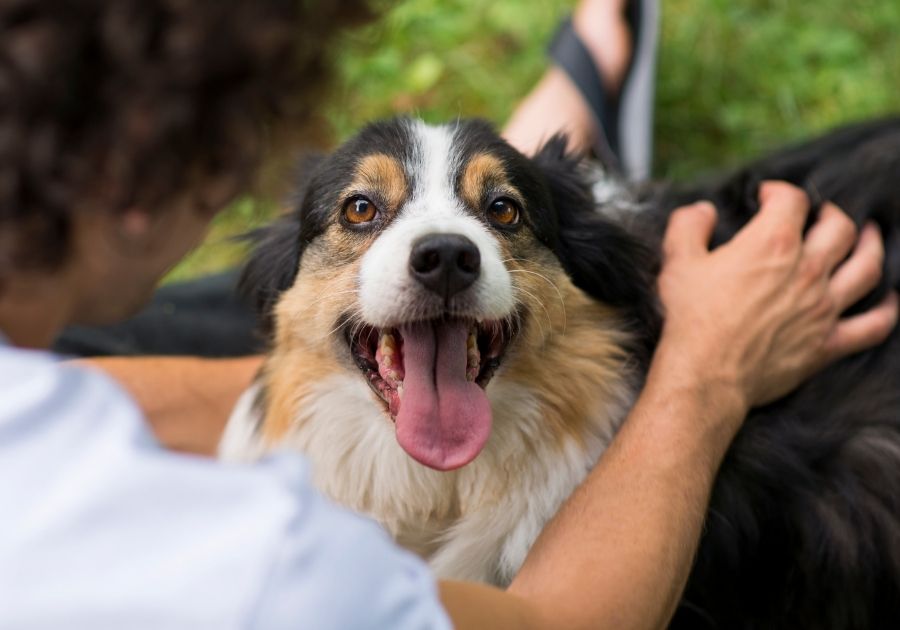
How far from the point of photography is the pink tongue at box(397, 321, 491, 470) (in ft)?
7.06

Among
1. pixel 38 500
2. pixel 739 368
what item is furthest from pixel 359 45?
pixel 739 368

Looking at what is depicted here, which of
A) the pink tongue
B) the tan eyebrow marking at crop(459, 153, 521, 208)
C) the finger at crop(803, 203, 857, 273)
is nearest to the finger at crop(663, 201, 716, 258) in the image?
the finger at crop(803, 203, 857, 273)

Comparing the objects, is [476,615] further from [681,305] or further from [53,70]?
[681,305]

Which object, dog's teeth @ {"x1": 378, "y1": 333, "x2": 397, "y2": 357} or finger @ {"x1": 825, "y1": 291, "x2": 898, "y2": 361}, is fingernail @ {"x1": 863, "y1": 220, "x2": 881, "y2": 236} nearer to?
finger @ {"x1": 825, "y1": 291, "x2": 898, "y2": 361}

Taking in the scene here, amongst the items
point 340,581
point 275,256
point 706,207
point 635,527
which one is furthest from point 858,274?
point 340,581

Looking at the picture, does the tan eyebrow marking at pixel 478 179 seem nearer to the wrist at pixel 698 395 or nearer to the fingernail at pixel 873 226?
the wrist at pixel 698 395

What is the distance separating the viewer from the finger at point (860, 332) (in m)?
2.53

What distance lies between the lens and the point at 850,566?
2422 millimetres

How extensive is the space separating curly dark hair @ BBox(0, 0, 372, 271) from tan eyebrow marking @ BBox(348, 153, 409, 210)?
37.8 inches

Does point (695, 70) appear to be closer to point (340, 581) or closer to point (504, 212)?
point (504, 212)

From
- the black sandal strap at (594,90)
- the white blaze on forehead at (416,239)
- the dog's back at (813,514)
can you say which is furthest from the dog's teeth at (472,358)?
the black sandal strap at (594,90)

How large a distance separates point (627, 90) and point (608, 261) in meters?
1.85

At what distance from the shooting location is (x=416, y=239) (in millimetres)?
2137

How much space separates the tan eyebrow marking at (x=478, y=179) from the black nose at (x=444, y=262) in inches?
9.7
